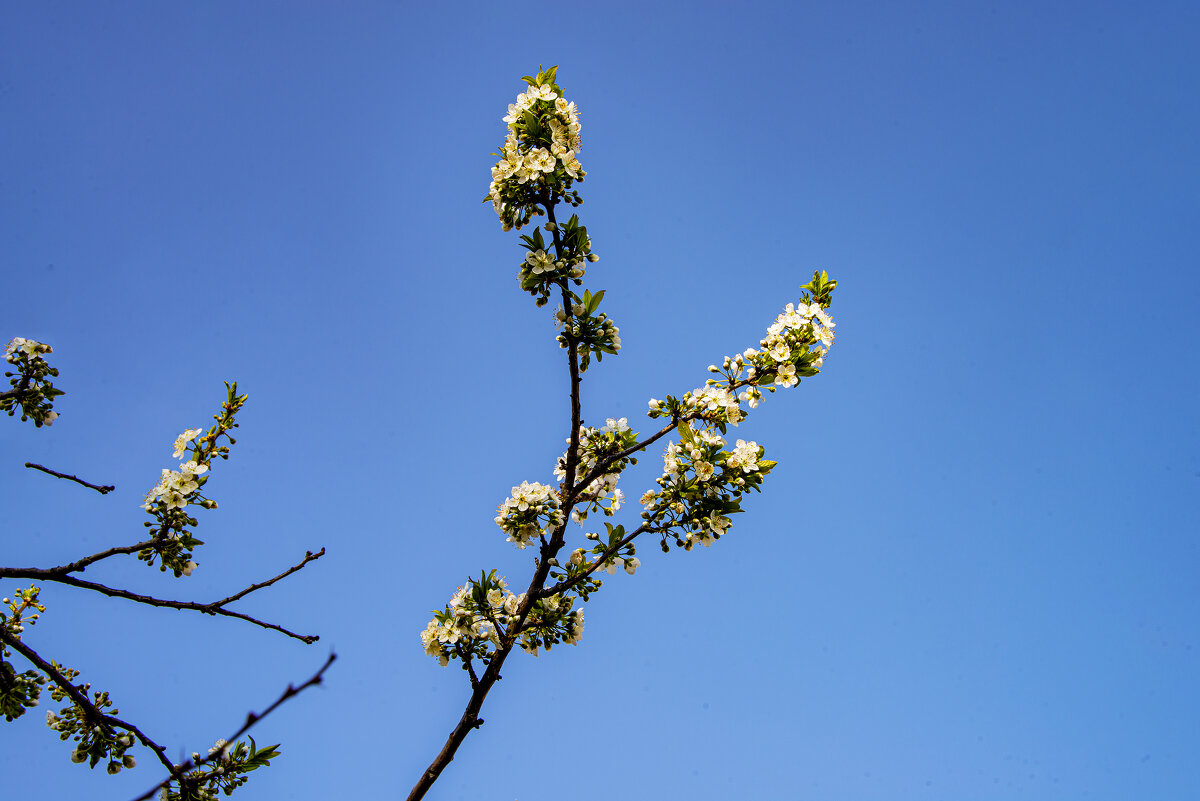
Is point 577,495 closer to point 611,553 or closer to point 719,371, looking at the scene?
point 611,553

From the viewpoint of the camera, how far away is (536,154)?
4801 mm

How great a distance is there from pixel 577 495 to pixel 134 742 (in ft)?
11.2

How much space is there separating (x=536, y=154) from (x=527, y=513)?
2.35m

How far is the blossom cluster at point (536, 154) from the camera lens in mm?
4824

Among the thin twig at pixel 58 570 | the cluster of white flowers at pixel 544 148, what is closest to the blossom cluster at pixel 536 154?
the cluster of white flowers at pixel 544 148

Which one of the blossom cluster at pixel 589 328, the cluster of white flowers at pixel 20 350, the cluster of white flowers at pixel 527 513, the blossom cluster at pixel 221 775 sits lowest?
the blossom cluster at pixel 221 775

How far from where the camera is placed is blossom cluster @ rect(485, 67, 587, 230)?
15.8ft

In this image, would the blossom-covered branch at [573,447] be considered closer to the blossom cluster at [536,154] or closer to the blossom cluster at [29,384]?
the blossom cluster at [536,154]

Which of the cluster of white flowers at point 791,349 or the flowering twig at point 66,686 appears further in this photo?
the cluster of white flowers at point 791,349

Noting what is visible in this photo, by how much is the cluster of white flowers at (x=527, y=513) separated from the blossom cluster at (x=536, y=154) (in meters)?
1.78

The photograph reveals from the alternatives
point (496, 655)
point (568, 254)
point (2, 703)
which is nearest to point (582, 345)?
point (568, 254)

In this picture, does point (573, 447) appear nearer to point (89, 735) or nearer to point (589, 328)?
point (589, 328)

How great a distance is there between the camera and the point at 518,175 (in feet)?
15.9

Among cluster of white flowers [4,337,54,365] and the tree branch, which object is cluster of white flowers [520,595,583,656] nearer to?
the tree branch
